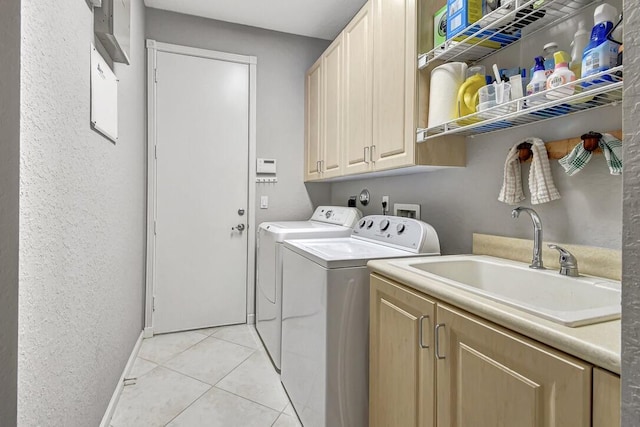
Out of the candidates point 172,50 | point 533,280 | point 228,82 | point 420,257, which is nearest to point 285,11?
point 228,82

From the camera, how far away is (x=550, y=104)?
3.50ft

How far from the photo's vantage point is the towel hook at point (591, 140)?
3.59 feet

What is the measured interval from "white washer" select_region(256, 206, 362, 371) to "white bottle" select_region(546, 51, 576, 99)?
59.4 inches

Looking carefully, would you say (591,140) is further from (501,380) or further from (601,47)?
(501,380)

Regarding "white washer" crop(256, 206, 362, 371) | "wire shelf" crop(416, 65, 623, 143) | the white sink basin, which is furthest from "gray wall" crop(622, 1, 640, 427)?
"white washer" crop(256, 206, 362, 371)

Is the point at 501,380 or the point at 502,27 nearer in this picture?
the point at 501,380

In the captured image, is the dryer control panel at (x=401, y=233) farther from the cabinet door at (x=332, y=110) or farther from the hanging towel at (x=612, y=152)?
the hanging towel at (x=612, y=152)

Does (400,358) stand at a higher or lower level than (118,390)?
higher

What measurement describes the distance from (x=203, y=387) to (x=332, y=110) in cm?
205

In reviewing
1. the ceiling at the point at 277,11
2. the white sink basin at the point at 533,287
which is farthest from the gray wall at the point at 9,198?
the ceiling at the point at 277,11

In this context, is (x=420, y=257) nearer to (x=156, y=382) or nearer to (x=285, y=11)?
(x=156, y=382)

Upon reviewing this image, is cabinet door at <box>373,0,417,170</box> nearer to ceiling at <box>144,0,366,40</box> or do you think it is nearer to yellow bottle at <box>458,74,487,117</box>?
yellow bottle at <box>458,74,487,117</box>

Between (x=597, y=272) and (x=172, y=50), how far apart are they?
3.11 meters

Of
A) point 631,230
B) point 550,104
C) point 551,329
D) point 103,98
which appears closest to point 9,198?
point 103,98
